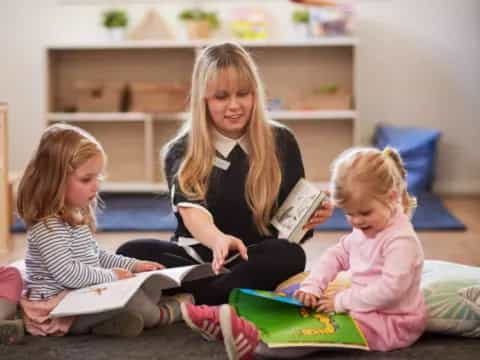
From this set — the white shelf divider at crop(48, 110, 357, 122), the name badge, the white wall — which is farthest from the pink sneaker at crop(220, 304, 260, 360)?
the white wall

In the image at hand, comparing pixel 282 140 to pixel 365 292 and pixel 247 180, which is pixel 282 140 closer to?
pixel 247 180

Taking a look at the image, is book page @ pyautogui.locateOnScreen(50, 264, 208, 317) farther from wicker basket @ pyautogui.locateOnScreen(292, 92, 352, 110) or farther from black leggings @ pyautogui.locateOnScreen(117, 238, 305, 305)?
wicker basket @ pyautogui.locateOnScreen(292, 92, 352, 110)

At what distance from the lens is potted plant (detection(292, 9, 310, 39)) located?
411cm

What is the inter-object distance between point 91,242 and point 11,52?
2.74 m

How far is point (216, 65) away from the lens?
2.00 m

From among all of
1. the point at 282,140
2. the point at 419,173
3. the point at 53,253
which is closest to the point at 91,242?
the point at 53,253

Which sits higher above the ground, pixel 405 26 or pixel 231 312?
pixel 405 26

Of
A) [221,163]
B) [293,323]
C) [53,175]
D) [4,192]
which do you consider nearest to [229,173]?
[221,163]

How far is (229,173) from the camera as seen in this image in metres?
2.08

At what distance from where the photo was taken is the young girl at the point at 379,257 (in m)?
1.59

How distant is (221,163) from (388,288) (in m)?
0.63

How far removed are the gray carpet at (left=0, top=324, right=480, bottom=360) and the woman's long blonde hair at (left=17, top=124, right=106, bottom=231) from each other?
0.25 m

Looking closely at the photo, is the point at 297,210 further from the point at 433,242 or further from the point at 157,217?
the point at 157,217

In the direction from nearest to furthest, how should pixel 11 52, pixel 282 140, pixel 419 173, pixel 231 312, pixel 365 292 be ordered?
1. pixel 231 312
2. pixel 365 292
3. pixel 282 140
4. pixel 419 173
5. pixel 11 52
